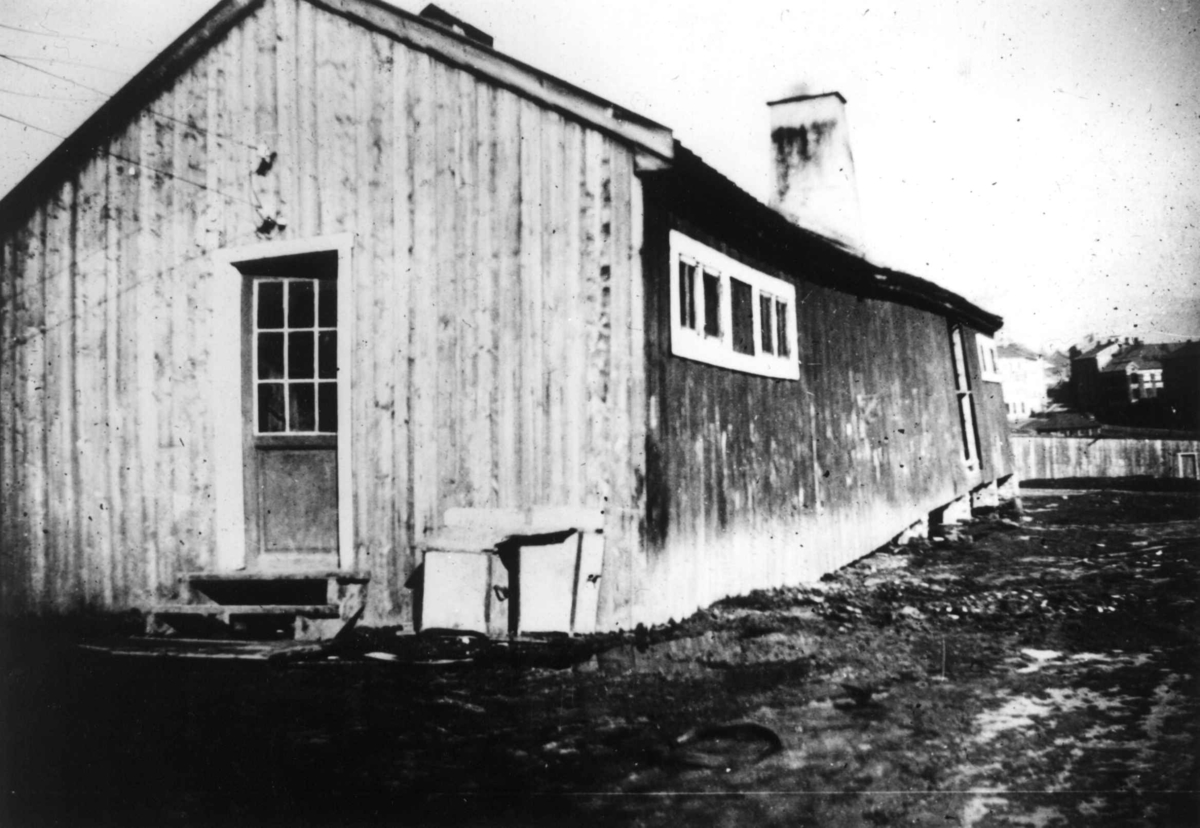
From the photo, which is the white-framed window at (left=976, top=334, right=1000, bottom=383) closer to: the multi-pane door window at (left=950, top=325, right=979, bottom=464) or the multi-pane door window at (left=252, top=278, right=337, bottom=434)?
the multi-pane door window at (left=950, top=325, right=979, bottom=464)

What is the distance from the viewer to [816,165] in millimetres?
16281

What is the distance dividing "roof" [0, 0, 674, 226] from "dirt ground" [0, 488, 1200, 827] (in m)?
3.58

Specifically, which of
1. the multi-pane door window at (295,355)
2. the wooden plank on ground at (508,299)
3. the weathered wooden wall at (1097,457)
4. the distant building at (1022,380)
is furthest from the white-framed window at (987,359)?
the distant building at (1022,380)

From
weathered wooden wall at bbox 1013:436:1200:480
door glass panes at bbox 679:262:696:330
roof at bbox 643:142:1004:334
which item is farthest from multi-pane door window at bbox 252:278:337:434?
weathered wooden wall at bbox 1013:436:1200:480

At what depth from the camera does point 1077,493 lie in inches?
858

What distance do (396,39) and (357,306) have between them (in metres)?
2.12

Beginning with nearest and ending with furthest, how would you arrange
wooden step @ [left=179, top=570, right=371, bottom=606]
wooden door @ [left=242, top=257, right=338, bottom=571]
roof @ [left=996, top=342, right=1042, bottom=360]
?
wooden step @ [left=179, top=570, right=371, bottom=606], wooden door @ [left=242, top=257, right=338, bottom=571], roof @ [left=996, top=342, right=1042, bottom=360]

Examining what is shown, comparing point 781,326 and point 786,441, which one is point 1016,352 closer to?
point 781,326

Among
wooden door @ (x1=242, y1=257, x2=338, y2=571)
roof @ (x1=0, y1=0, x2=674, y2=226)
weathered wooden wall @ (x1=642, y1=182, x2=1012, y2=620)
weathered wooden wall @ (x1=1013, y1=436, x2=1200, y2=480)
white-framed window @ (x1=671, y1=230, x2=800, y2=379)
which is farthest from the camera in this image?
weathered wooden wall @ (x1=1013, y1=436, x2=1200, y2=480)

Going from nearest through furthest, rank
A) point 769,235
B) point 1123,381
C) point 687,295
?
point 687,295, point 769,235, point 1123,381

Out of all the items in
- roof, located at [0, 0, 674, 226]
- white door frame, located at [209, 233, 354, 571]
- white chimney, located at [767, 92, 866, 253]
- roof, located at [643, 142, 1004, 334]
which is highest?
white chimney, located at [767, 92, 866, 253]

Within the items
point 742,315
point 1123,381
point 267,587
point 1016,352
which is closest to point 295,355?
point 267,587

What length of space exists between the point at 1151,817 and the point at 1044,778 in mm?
427

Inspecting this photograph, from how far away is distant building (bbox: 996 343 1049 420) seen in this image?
78.9m
